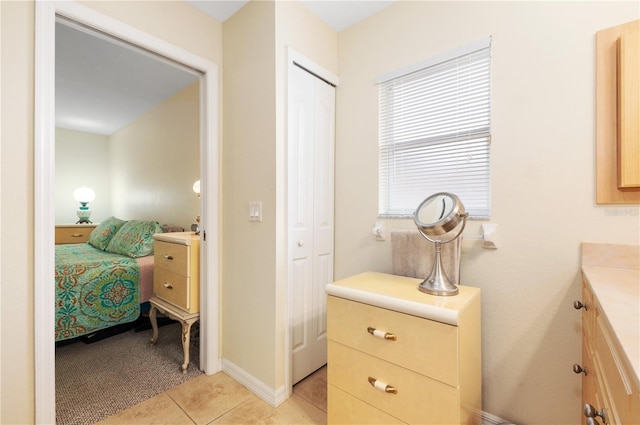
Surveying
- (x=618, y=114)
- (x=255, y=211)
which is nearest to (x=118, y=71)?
(x=255, y=211)

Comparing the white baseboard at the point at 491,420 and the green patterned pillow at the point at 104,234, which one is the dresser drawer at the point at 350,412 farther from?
the green patterned pillow at the point at 104,234

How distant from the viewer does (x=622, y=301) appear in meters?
0.75

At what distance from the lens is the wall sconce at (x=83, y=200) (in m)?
4.83

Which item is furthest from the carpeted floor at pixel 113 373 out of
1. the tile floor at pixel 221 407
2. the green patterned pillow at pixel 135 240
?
the green patterned pillow at pixel 135 240

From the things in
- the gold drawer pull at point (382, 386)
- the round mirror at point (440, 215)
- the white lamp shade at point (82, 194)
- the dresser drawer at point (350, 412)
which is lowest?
the dresser drawer at point (350, 412)

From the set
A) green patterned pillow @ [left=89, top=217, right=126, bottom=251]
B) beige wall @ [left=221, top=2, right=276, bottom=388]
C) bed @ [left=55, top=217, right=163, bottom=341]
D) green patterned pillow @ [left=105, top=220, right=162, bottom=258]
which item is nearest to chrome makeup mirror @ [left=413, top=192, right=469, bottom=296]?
beige wall @ [left=221, top=2, right=276, bottom=388]

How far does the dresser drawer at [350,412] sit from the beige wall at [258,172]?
42 centimetres

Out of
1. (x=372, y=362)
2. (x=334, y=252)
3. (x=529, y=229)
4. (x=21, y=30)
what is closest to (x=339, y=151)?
(x=334, y=252)

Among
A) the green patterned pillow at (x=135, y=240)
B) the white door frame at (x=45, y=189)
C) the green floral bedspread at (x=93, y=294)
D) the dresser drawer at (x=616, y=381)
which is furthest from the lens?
the green patterned pillow at (x=135, y=240)

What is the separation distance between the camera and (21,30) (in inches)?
48.8

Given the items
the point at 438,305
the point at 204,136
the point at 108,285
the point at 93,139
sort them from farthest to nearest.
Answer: the point at 93,139, the point at 108,285, the point at 204,136, the point at 438,305

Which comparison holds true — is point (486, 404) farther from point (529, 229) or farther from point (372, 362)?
point (529, 229)

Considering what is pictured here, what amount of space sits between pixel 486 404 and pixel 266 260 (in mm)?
1388

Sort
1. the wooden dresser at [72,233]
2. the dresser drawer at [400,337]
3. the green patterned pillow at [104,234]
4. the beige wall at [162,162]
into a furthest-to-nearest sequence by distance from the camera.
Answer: the wooden dresser at [72,233] → the green patterned pillow at [104,234] → the beige wall at [162,162] → the dresser drawer at [400,337]
